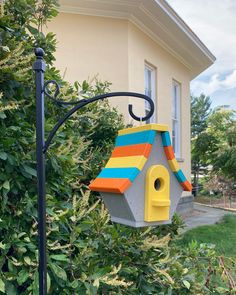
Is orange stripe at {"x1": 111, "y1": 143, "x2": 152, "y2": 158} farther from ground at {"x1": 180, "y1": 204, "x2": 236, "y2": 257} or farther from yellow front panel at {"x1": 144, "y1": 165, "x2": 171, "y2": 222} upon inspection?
ground at {"x1": 180, "y1": 204, "x2": 236, "y2": 257}

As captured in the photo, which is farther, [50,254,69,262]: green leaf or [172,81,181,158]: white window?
[172,81,181,158]: white window

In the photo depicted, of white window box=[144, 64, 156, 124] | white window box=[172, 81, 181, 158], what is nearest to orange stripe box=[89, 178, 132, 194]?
white window box=[144, 64, 156, 124]

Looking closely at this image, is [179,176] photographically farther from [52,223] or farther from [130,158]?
[52,223]

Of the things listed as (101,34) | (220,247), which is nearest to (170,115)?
(101,34)

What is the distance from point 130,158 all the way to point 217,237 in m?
5.97

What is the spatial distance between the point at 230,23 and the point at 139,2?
450cm

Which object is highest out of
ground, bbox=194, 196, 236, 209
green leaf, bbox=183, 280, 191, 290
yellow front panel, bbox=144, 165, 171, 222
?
yellow front panel, bbox=144, 165, 171, 222

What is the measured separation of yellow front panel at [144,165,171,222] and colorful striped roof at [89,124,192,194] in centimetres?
8

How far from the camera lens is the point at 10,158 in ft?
5.71

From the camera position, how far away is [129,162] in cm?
154

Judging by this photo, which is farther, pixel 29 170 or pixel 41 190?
pixel 29 170

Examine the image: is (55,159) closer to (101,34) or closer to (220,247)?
(220,247)

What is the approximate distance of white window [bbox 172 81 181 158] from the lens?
9.80 metres

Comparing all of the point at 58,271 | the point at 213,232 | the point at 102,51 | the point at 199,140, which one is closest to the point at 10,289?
the point at 58,271
